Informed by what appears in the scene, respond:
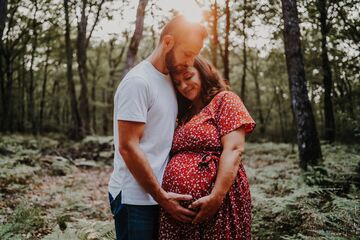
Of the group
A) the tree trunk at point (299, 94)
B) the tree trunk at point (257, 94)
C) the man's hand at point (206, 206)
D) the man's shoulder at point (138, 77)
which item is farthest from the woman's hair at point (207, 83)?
the tree trunk at point (257, 94)

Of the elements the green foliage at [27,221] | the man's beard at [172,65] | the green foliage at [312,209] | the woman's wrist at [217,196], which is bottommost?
the green foliage at [27,221]

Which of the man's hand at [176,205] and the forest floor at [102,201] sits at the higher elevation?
the man's hand at [176,205]

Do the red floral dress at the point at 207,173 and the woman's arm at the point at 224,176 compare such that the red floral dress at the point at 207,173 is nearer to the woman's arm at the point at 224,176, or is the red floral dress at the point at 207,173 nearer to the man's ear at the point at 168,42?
the woman's arm at the point at 224,176

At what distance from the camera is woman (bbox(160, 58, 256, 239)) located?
2.32 m

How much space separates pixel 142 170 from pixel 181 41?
2.86 ft

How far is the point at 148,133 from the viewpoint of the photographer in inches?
93.9

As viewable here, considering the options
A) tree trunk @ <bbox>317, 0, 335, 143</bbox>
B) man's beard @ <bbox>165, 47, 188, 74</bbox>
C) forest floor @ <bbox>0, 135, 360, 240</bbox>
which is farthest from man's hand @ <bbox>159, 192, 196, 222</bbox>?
tree trunk @ <bbox>317, 0, 335, 143</bbox>

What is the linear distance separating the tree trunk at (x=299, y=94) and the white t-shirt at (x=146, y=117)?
6.02 meters

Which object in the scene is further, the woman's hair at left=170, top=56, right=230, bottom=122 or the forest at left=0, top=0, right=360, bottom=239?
the forest at left=0, top=0, right=360, bottom=239

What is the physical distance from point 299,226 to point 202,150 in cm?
311

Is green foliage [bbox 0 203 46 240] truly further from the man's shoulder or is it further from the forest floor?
the man's shoulder

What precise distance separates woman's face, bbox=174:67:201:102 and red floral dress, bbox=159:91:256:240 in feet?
0.58

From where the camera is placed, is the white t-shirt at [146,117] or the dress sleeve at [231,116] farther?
the dress sleeve at [231,116]

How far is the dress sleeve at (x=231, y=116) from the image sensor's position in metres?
2.40
